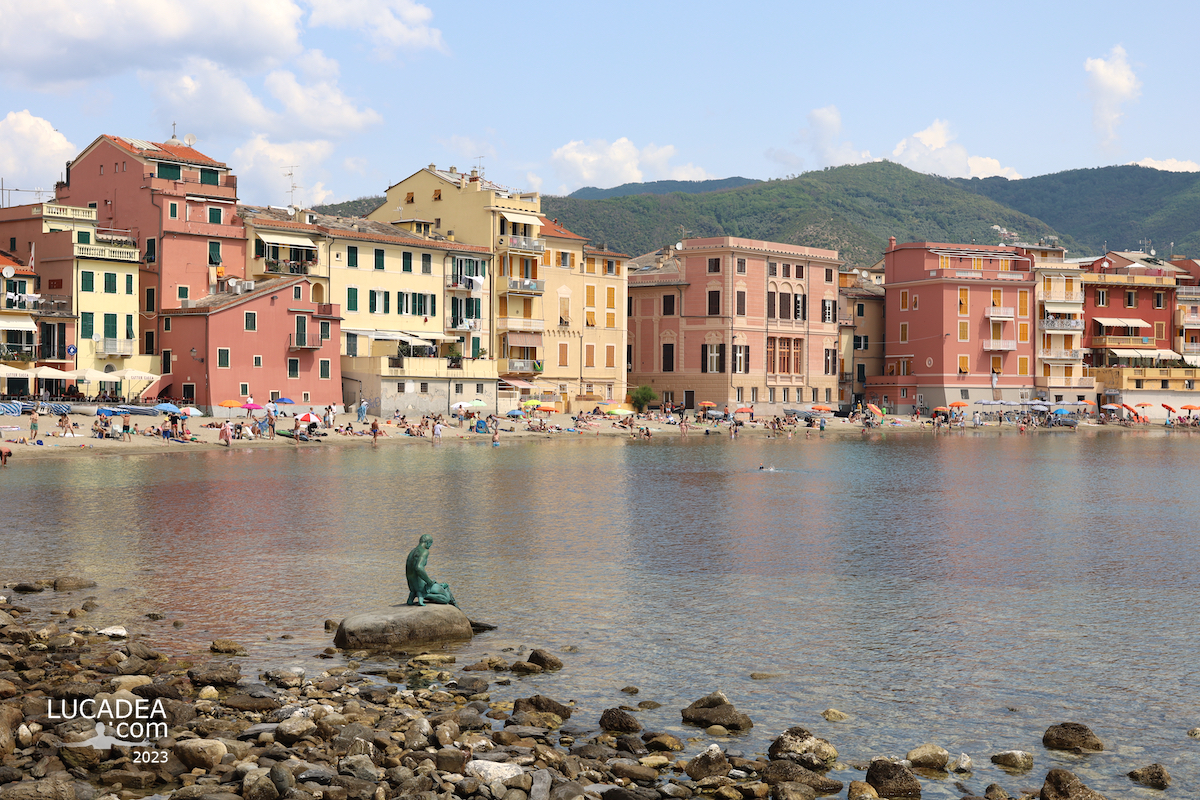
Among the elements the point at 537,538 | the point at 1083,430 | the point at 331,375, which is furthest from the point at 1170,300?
the point at 537,538

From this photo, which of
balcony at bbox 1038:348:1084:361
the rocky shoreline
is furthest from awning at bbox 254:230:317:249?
balcony at bbox 1038:348:1084:361

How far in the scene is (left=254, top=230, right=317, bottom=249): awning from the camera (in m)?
74.2

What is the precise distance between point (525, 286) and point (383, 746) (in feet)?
251

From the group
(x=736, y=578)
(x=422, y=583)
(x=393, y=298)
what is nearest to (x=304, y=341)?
(x=393, y=298)

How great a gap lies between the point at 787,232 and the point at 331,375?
135 m

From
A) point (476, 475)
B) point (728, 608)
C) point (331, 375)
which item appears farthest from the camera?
point (331, 375)

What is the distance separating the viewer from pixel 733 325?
10000cm

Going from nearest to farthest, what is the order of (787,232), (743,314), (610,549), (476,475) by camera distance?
(610,549) < (476,475) < (743,314) < (787,232)

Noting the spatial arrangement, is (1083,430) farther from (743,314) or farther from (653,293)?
(653,293)

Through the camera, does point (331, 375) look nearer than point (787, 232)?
Yes

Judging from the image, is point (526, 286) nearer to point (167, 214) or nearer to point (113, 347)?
point (167, 214)

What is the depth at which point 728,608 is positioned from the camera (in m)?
22.4

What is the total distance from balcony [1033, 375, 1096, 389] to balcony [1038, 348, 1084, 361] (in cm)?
175

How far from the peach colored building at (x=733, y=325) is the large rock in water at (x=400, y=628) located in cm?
8106
